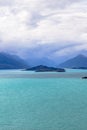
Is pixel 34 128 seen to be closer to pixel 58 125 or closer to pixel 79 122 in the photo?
pixel 58 125

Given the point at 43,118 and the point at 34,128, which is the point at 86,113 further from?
the point at 34,128

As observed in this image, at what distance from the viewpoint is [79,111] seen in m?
34.2

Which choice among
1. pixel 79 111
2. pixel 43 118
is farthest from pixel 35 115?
pixel 79 111

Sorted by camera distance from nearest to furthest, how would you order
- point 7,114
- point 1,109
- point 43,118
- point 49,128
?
point 49,128, point 43,118, point 7,114, point 1,109

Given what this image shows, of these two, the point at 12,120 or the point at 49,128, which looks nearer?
the point at 49,128

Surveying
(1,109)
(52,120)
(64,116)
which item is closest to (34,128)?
(52,120)

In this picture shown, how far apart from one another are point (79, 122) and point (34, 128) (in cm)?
414

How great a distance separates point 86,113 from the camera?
108ft

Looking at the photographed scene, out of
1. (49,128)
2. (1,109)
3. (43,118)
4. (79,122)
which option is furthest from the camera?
(1,109)

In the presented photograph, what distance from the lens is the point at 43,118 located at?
102 feet

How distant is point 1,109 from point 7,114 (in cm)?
392

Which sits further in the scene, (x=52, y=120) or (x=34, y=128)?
(x=52, y=120)

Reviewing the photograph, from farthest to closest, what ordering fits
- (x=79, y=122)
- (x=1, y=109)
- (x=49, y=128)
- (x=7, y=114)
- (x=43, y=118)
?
(x=1, y=109) < (x=7, y=114) < (x=43, y=118) < (x=79, y=122) < (x=49, y=128)

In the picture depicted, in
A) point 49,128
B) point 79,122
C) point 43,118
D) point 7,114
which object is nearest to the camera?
point 49,128
